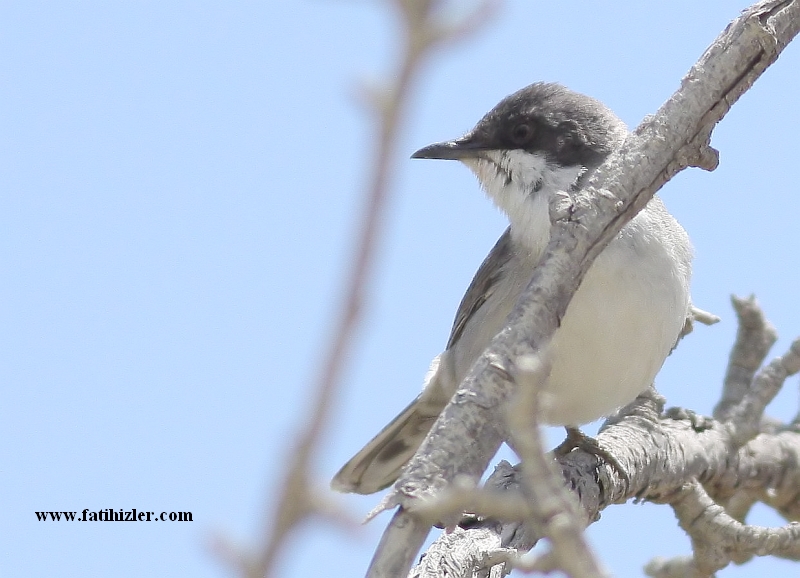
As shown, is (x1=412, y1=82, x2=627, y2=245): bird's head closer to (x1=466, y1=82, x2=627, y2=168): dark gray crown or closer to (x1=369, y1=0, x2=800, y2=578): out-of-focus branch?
(x1=466, y1=82, x2=627, y2=168): dark gray crown

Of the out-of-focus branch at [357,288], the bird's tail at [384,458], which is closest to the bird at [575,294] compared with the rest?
the bird's tail at [384,458]

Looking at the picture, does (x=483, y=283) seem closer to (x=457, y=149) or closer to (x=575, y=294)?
(x=457, y=149)

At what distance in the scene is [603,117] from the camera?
559 cm

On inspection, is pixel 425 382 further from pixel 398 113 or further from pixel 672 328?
pixel 398 113

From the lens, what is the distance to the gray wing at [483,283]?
5672 millimetres

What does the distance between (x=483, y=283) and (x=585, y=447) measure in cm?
112

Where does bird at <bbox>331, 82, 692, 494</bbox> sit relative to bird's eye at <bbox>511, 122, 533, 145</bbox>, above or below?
below

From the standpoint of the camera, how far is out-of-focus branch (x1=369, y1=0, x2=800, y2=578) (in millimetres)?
2555

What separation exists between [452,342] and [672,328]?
146 cm

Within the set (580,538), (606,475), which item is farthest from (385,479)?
(580,538)

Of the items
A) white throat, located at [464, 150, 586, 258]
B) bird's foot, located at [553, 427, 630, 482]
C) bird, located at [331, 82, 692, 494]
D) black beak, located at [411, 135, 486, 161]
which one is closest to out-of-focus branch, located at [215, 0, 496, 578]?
bird, located at [331, 82, 692, 494]

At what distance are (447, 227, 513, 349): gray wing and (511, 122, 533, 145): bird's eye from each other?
0.53 m

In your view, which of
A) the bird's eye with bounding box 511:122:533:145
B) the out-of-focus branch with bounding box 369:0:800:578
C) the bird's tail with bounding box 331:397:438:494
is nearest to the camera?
the out-of-focus branch with bounding box 369:0:800:578

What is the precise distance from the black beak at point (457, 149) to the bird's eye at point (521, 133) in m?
0.20
